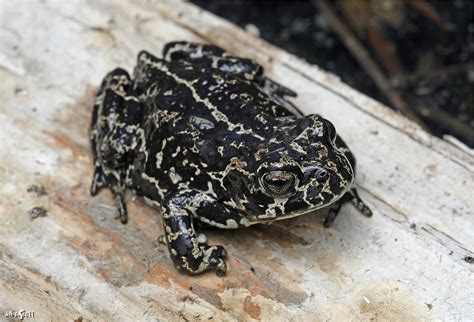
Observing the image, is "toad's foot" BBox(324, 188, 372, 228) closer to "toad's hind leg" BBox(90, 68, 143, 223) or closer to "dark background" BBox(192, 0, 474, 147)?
"toad's hind leg" BBox(90, 68, 143, 223)

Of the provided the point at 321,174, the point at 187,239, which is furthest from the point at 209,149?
the point at 321,174

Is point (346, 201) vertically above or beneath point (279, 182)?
beneath

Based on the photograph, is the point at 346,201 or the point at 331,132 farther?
the point at 346,201

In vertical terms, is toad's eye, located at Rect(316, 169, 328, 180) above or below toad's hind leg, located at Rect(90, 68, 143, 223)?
above

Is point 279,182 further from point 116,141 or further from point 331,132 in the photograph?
point 116,141

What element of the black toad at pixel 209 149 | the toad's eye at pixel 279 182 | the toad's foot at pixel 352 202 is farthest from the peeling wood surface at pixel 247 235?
the toad's eye at pixel 279 182

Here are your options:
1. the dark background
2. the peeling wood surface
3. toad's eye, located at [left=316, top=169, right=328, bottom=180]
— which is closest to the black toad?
toad's eye, located at [left=316, top=169, right=328, bottom=180]

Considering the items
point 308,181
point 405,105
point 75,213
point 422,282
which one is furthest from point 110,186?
point 405,105
